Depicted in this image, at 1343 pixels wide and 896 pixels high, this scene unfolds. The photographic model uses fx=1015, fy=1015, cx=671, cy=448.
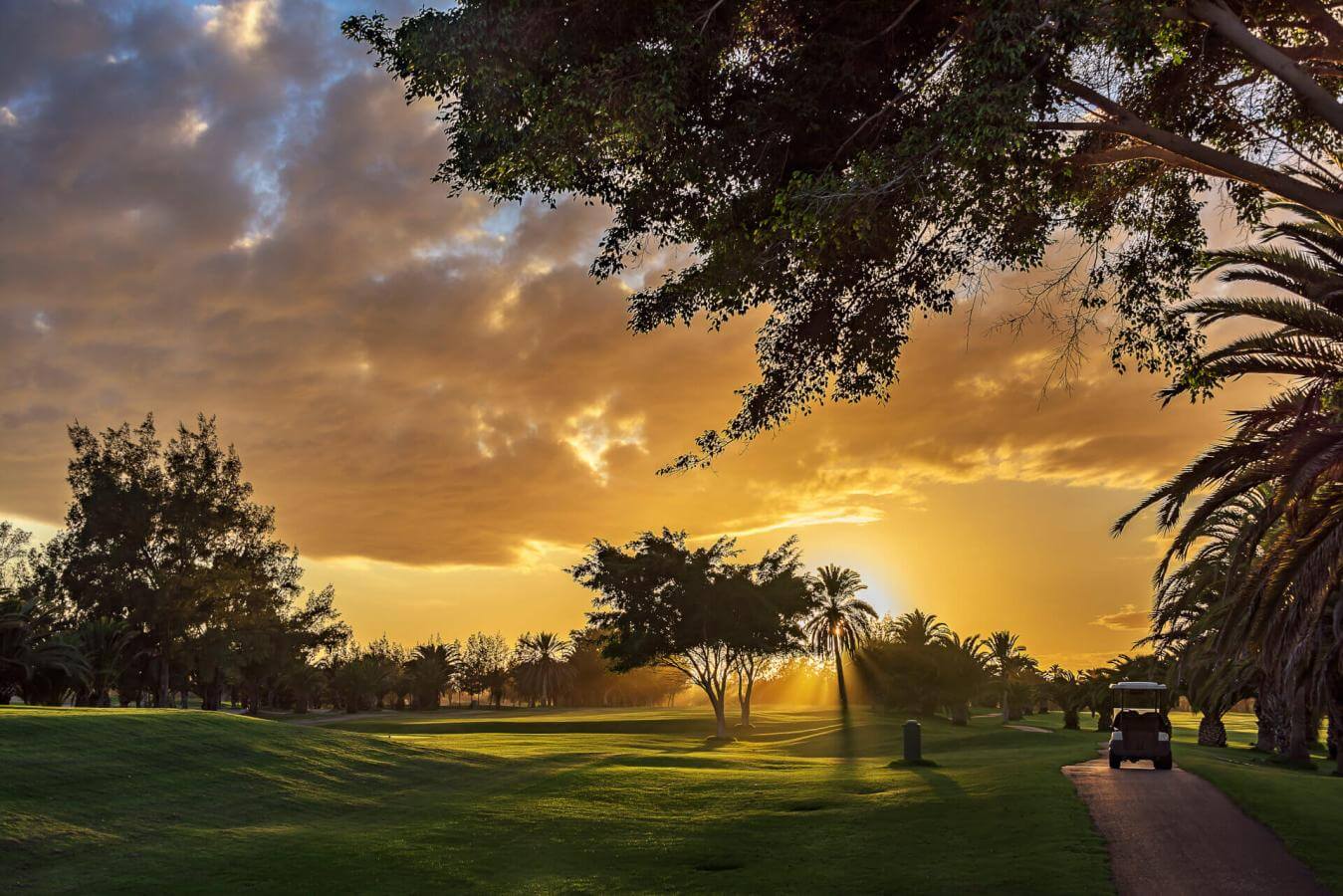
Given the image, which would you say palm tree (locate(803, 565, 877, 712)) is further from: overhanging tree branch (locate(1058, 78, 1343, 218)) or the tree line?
overhanging tree branch (locate(1058, 78, 1343, 218))

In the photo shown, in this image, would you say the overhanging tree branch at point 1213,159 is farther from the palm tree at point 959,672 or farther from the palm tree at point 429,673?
the palm tree at point 429,673

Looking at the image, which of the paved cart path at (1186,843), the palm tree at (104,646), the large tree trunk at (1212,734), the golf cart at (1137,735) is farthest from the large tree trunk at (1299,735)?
the palm tree at (104,646)

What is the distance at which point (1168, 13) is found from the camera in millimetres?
12359

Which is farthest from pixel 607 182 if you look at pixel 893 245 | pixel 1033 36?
pixel 1033 36

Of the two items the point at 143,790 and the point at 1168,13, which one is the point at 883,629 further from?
the point at 1168,13

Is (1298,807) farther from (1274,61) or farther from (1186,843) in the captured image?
(1274,61)

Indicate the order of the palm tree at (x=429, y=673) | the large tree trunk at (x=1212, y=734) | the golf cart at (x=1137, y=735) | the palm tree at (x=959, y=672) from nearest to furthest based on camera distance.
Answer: the golf cart at (x=1137, y=735), the large tree trunk at (x=1212, y=734), the palm tree at (x=959, y=672), the palm tree at (x=429, y=673)

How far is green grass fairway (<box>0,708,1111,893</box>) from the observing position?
1623cm

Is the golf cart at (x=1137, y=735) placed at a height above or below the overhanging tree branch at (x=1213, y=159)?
below

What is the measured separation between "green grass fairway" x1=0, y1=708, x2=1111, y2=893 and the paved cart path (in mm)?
570

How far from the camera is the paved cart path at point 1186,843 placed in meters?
14.7

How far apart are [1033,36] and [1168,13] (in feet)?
7.30

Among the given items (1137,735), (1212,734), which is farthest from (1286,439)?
(1212,734)

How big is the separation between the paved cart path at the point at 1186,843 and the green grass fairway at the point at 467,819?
0.57 metres
